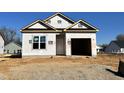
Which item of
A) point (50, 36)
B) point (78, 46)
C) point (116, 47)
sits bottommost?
point (78, 46)

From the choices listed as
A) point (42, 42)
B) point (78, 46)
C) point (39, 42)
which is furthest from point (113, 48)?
point (39, 42)

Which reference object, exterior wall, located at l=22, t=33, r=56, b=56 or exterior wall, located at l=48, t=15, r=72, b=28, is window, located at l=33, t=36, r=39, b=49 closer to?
exterior wall, located at l=22, t=33, r=56, b=56

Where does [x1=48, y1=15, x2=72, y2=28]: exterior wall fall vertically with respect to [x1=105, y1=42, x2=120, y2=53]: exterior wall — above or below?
above

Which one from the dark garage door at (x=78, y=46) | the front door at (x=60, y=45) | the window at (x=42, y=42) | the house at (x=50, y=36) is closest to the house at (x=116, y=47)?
the dark garage door at (x=78, y=46)

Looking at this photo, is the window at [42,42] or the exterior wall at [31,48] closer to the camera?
the exterior wall at [31,48]

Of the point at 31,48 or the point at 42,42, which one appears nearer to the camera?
the point at 31,48

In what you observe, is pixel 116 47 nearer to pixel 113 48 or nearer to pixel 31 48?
pixel 113 48

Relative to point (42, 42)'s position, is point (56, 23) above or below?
above

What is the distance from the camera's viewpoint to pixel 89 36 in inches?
866

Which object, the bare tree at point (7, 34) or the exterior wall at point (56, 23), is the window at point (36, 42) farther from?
the bare tree at point (7, 34)

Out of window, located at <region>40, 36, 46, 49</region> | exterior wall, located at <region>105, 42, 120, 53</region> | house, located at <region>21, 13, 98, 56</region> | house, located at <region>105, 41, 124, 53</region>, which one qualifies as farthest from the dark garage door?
exterior wall, located at <region>105, 42, 120, 53</region>

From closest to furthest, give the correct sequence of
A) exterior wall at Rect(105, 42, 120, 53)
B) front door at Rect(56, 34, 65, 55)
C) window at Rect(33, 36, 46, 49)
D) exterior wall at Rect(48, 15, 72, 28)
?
window at Rect(33, 36, 46, 49) < front door at Rect(56, 34, 65, 55) < exterior wall at Rect(48, 15, 72, 28) < exterior wall at Rect(105, 42, 120, 53)
